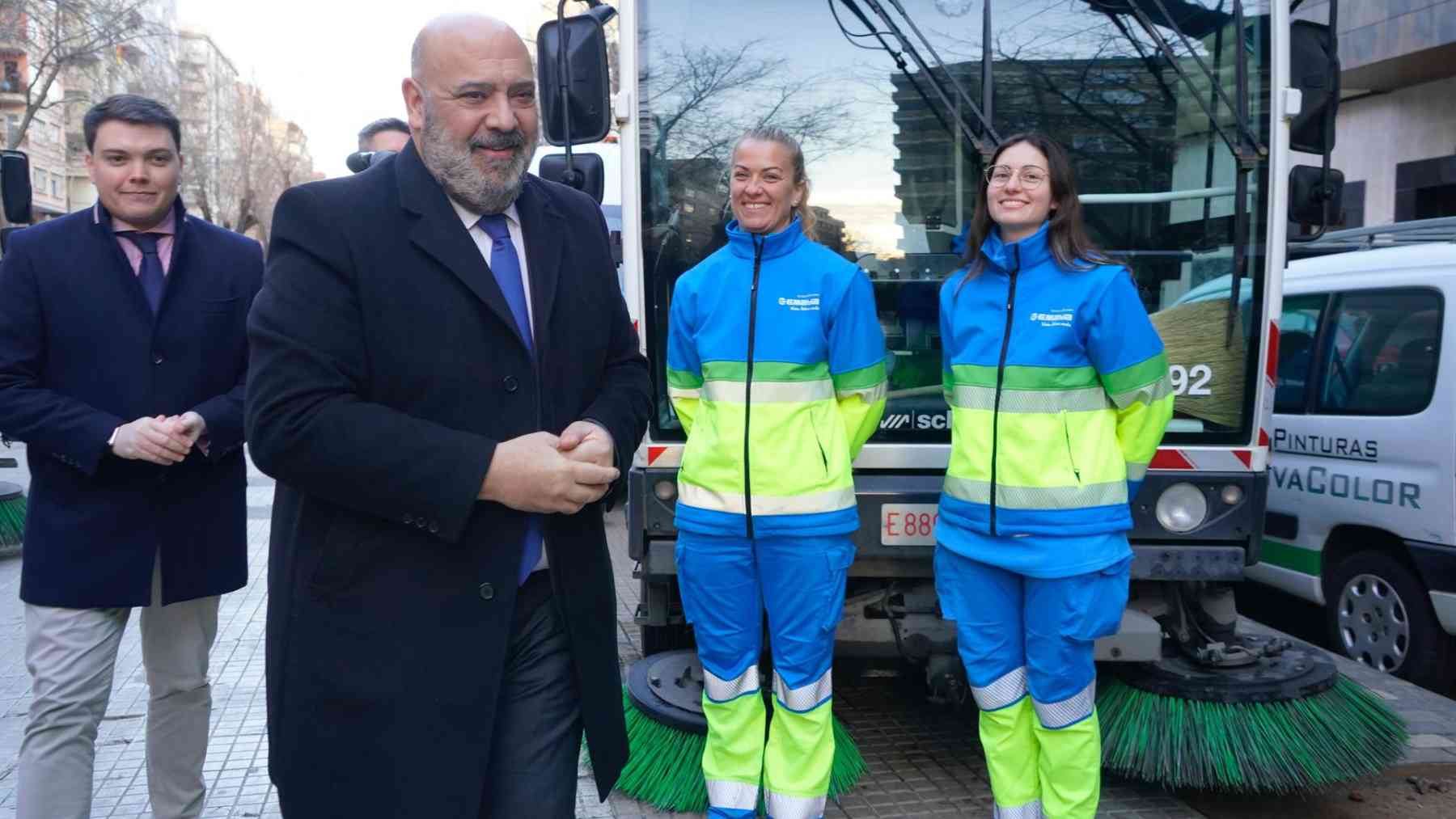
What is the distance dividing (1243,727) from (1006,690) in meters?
1.01

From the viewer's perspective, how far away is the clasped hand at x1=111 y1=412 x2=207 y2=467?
3264mm

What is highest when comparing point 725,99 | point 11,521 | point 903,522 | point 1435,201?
point 1435,201

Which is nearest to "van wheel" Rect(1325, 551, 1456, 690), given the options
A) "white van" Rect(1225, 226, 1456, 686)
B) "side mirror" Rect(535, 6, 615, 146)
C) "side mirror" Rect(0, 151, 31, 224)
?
"white van" Rect(1225, 226, 1456, 686)

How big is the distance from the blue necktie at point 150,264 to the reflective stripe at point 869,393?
6.11ft

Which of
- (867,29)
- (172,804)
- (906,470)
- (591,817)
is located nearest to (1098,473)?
(906,470)

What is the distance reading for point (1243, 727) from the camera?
164 inches

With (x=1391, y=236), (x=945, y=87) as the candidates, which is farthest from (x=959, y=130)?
(x=1391, y=236)

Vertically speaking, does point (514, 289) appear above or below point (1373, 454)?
above

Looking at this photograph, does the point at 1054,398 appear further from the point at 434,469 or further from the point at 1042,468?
the point at 434,469

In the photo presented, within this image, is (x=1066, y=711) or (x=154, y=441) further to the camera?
(x=1066, y=711)

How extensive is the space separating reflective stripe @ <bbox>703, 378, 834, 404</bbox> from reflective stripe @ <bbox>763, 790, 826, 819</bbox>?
1129 mm

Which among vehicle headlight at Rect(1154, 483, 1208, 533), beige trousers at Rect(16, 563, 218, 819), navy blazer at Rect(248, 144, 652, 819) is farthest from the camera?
vehicle headlight at Rect(1154, 483, 1208, 533)

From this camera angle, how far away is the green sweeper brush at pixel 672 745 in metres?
4.21

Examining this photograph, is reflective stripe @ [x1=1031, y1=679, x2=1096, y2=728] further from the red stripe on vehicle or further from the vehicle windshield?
the vehicle windshield
